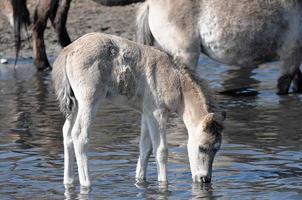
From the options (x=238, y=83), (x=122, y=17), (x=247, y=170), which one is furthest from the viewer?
(x=122, y=17)

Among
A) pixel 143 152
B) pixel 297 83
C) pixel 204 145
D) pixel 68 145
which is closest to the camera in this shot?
pixel 204 145

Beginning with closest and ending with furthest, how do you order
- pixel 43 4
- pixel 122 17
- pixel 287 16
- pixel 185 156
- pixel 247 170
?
1. pixel 247 170
2. pixel 185 156
3. pixel 287 16
4. pixel 43 4
5. pixel 122 17

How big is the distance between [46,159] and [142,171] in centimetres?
129

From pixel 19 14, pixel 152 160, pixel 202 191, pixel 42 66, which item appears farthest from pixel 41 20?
pixel 202 191

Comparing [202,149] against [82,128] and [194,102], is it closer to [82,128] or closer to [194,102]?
[194,102]

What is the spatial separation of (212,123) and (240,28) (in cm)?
416

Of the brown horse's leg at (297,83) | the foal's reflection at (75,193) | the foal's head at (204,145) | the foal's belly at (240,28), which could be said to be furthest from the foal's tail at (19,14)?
the foal's head at (204,145)

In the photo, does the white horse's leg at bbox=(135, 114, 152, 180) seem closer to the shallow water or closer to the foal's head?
the shallow water

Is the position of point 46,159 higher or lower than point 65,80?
lower

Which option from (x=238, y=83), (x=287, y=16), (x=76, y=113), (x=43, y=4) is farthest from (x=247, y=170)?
(x=43, y=4)

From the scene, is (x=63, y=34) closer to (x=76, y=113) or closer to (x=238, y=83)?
(x=238, y=83)

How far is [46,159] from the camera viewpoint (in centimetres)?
995

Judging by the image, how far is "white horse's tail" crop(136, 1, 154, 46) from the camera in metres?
12.8

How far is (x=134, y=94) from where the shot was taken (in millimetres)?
8648
